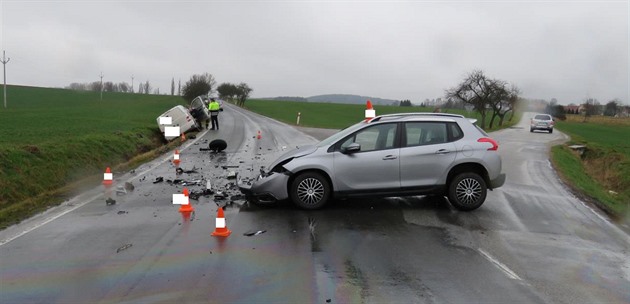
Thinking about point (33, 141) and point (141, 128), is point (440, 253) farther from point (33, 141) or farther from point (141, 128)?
point (141, 128)

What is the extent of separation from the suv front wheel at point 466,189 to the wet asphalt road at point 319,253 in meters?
0.27

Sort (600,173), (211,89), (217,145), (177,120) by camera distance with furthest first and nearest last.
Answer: (211,89) → (177,120) → (600,173) → (217,145)

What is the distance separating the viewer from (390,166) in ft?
25.1

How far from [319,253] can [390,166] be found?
2.51m

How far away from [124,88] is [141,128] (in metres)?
119

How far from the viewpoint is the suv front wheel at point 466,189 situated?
7828 mm

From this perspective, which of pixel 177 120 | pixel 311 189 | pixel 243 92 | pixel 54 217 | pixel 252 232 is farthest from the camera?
pixel 243 92

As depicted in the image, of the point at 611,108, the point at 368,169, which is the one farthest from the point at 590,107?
the point at 368,169

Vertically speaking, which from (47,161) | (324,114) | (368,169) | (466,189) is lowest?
(47,161)

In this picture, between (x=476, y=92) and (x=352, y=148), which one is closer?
(x=352, y=148)

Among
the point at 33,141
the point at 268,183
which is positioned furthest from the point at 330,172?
the point at 33,141

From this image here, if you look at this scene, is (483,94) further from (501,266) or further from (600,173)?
(501,266)

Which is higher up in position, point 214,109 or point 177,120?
point 214,109

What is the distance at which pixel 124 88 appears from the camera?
426ft
